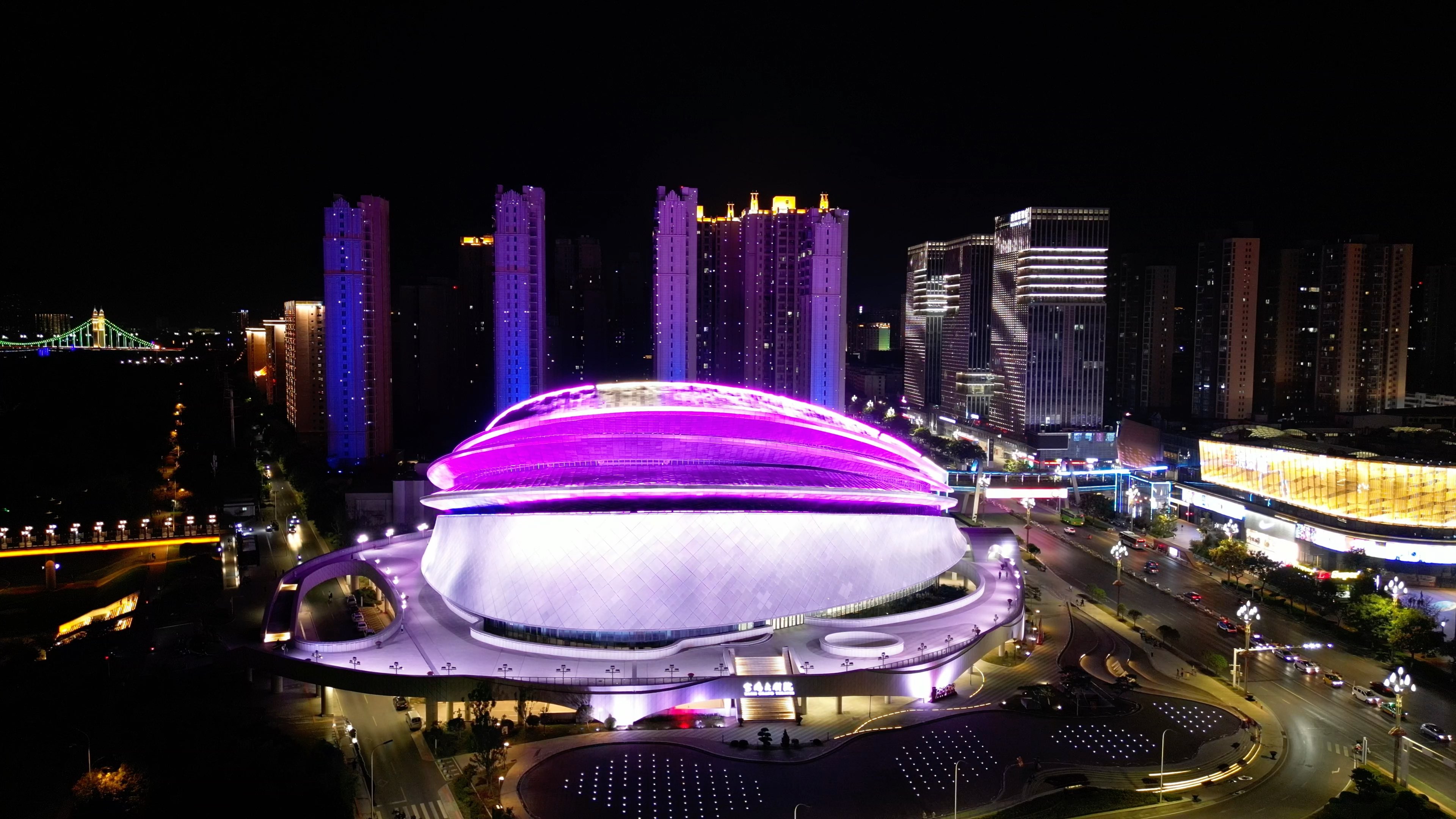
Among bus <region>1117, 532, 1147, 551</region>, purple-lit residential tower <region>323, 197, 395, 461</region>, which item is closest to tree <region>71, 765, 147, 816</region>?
purple-lit residential tower <region>323, 197, 395, 461</region>

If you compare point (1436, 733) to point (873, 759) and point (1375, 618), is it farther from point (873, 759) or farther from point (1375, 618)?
point (873, 759)

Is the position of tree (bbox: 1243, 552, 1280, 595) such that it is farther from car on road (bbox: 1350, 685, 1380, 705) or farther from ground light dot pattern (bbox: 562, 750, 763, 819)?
ground light dot pattern (bbox: 562, 750, 763, 819)

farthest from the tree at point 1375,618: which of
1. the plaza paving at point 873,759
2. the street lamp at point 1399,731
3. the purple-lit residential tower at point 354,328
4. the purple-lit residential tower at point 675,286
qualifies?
the purple-lit residential tower at point 354,328

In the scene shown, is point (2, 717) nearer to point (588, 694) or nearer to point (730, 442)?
point (588, 694)

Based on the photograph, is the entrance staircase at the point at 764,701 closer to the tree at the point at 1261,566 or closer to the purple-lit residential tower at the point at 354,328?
the tree at the point at 1261,566

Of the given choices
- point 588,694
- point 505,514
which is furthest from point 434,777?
point 505,514
